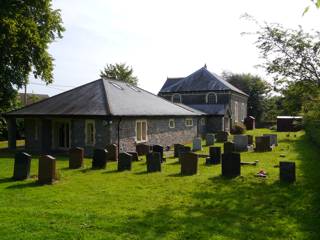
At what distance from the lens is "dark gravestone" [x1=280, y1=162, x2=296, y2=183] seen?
1412 cm

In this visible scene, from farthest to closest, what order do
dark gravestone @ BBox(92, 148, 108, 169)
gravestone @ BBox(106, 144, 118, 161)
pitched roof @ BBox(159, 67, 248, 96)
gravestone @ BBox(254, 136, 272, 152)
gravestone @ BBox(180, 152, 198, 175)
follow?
pitched roof @ BBox(159, 67, 248, 96)
gravestone @ BBox(254, 136, 272, 152)
gravestone @ BBox(106, 144, 118, 161)
dark gravestone @ BBox(92, 148, 108, 169)
gravestone @ BBox(180, 152, 198, 175)

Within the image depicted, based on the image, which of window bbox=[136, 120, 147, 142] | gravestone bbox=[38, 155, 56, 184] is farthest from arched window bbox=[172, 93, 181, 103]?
gravestone bbox=[38, 155, 56, 184]

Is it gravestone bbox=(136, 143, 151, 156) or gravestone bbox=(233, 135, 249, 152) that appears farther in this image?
gravestone bbox=(233, 135, 249, 152)

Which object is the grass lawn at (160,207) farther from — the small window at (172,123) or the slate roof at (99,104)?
the small window at (172,123)

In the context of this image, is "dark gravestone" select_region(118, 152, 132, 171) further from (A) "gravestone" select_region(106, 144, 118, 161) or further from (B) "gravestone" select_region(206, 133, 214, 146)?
(B) "gravestone" select_region(206, 133, 214, 146)

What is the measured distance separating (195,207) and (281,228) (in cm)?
265

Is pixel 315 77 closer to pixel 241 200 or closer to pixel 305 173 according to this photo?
pixel 305 173

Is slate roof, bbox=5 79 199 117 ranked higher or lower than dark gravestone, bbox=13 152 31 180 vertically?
higher

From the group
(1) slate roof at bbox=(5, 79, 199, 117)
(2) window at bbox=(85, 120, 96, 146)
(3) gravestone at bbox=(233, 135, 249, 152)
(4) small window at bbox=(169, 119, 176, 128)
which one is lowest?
(3) gravestone at bbox=(233, 135, 249, 152)

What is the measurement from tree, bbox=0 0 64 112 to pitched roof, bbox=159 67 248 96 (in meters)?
23.0

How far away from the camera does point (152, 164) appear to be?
55.6ft

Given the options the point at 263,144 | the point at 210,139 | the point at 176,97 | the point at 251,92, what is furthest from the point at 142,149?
the point at 251,92

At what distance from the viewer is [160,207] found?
424 inches

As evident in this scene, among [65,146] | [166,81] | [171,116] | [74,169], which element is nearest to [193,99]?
[166,81]
